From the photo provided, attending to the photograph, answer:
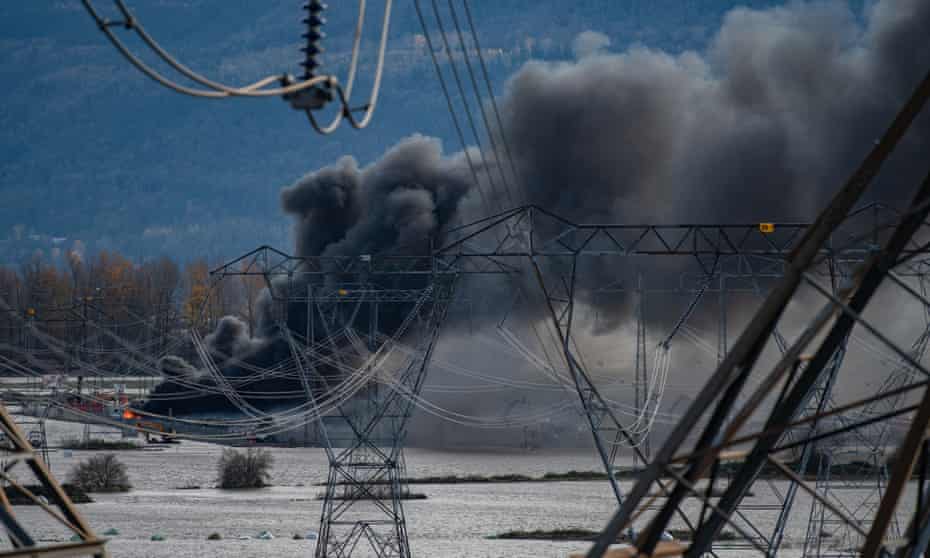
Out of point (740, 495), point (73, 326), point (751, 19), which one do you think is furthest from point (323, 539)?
point (73, 326)

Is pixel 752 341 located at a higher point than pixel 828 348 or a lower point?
lower

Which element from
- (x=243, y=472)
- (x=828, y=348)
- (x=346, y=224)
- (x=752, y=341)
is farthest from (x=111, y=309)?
(x=752, y=341)

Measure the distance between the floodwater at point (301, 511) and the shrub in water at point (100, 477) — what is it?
737mm

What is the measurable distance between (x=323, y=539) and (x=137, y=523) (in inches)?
466

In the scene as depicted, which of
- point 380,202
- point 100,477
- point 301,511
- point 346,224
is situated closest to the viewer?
point 301,511

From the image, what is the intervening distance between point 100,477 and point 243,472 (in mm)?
5967

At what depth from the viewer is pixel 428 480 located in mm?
54219

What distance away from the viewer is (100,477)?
160 ft

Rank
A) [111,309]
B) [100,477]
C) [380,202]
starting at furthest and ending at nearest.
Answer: [111,309] < [380,202] < [100,477]

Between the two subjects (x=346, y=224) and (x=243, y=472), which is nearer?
(x=243, y=472)

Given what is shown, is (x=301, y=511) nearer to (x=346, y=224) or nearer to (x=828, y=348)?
(x=828, y=348)

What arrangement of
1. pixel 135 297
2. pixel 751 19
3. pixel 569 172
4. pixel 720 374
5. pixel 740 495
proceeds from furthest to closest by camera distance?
1. pixel 135 297
2. pixel 751 19
3. pixel 569 172
4. pixel 740 495
5. pixel 720 374

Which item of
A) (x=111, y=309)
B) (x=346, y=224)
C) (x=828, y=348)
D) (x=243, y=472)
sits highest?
(x=346, y=224)

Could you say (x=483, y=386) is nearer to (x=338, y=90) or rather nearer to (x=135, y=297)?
(x=135, y=297)
